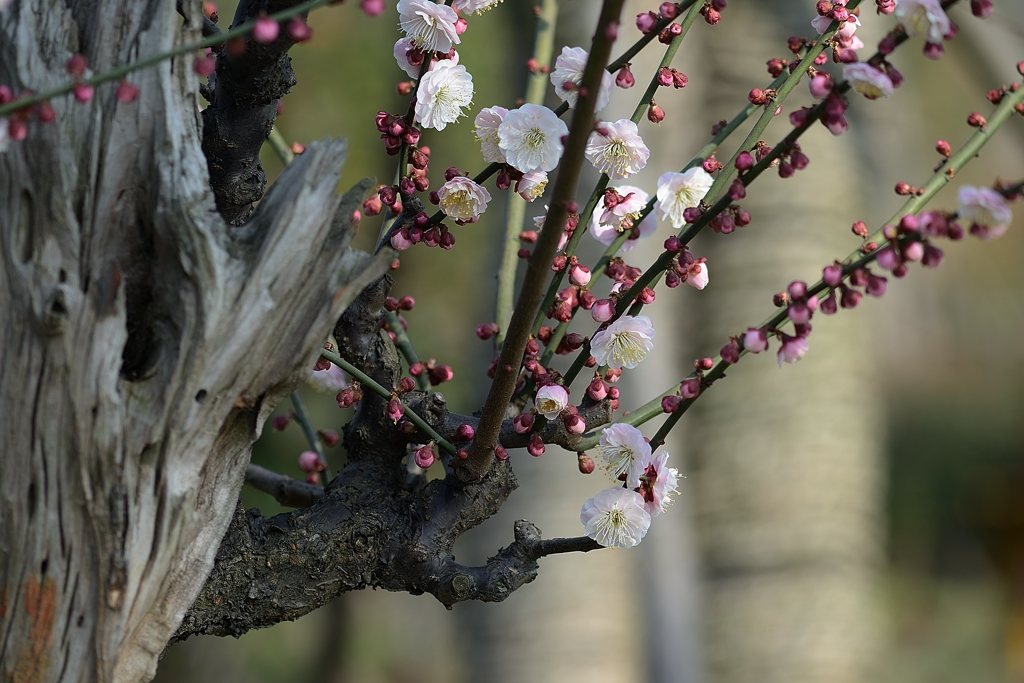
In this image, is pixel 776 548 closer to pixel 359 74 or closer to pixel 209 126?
pixel 209 126

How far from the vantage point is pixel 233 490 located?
3.23 feet

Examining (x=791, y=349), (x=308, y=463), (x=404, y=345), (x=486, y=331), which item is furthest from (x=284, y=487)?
(x=791, y=349)

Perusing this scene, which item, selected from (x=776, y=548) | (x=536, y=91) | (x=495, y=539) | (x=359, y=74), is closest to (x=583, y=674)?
(x=495, y=539)

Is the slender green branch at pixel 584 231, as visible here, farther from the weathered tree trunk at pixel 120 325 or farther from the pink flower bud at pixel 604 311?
the weathered tree trunk at pixel 120 325

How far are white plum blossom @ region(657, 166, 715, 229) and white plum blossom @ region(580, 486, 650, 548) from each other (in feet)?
0.85

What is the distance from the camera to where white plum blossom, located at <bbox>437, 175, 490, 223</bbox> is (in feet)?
3.53

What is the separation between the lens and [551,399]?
41.3 inches

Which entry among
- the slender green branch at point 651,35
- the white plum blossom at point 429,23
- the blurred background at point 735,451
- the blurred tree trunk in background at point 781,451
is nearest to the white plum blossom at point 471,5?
the white plum blossom at point 429,23

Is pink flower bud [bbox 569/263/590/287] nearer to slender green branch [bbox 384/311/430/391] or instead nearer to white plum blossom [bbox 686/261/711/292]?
white plum blossom [bbox 686/261/711/292]

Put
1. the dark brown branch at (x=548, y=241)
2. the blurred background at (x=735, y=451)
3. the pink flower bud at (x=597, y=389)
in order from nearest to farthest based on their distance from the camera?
the dark brown branch at (x=548, y=241)
the pink flower bud at (x=597, y=389)
the blurred background at (x=735, y=451)

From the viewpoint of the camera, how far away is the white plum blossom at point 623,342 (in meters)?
1.08

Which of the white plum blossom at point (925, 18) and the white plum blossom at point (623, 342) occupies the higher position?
the white plum blossom at point (925, 18)

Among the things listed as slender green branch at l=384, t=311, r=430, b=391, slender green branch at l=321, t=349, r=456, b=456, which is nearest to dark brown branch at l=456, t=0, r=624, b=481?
slender green branch at l=321, t=349, r=456, b=456

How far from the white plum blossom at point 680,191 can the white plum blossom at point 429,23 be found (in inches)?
9.6
